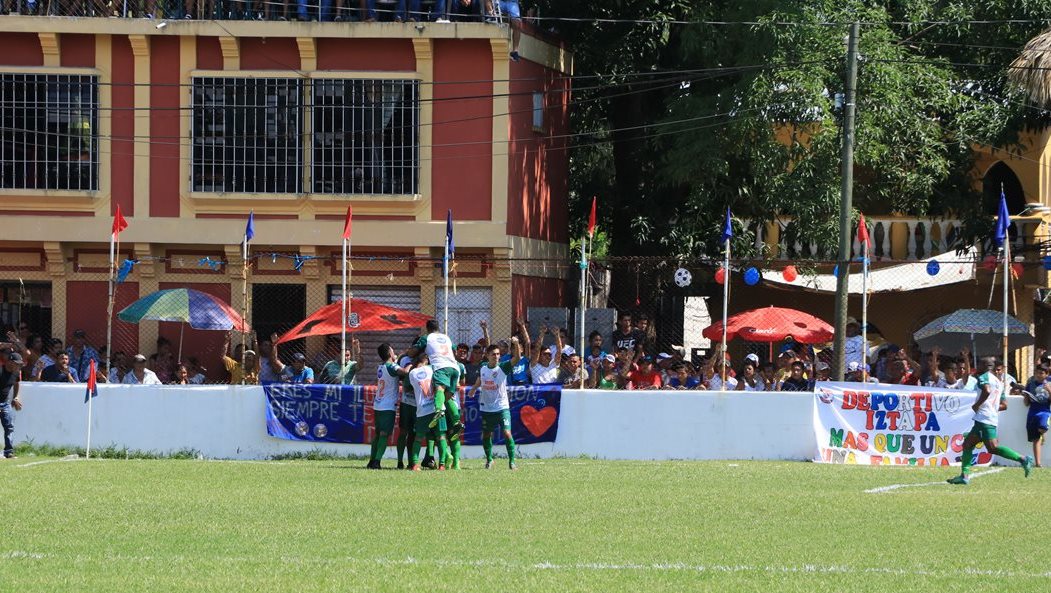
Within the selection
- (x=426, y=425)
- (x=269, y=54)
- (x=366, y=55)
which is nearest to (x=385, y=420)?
(x=426, y=425)

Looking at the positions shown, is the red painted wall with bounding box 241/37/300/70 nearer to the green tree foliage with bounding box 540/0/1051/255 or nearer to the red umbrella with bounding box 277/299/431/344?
the green tree foliage with bounding box 540/0/1051/255

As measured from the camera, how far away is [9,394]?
21.7 meters

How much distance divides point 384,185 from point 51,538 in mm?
16848

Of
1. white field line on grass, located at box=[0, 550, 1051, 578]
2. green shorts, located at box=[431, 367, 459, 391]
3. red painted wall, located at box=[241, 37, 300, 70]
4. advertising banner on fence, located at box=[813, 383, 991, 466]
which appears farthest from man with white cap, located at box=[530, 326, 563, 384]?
white field line on grass, located at box=[0, 550, 1051, 578]

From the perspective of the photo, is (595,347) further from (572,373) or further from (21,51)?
(21,51)

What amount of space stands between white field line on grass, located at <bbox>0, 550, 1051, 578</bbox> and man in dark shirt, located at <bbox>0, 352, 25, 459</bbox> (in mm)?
11341

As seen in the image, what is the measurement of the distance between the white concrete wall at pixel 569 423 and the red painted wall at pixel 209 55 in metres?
8.08

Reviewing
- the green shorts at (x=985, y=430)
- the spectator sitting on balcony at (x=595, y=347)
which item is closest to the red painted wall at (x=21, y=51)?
the spectator sitting on balcony at (x=595, y=347)

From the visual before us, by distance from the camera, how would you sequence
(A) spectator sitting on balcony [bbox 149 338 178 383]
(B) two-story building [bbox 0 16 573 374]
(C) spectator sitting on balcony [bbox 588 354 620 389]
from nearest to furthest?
(C) spectator sitting on balcony [bbox 588 354 620 389] → (A) spectator sitting on balcony [bbox 149 338 178 383] → (B) two-story building [bbox 0 16 573 374]

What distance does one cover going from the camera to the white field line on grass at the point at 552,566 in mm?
10320

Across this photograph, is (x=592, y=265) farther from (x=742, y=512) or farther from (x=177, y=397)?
(x=742, y=512)

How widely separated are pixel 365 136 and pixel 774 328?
8376mm

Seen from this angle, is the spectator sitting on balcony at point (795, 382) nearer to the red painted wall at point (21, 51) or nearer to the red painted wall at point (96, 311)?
the red painted wall at point (96, 311)

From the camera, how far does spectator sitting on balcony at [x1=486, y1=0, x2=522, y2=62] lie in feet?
90.8
